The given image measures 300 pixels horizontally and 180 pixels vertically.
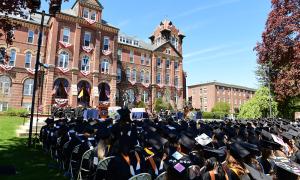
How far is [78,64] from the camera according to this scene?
3616 centimetres

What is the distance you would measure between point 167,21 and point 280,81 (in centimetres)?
3295

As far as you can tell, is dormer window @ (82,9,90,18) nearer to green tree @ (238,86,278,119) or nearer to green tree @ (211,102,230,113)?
green tree @ (238,86,278,119)

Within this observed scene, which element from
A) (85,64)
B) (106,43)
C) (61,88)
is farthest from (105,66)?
(61,88)

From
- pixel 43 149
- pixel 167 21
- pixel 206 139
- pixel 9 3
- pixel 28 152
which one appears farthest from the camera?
pixel 167 21

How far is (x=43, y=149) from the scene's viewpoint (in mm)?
11805

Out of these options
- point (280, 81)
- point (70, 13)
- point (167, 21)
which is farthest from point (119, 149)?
point (167, 21)

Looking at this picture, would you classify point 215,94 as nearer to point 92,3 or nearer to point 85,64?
point 85,64

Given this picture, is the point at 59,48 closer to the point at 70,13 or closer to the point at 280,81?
the point at 70,13

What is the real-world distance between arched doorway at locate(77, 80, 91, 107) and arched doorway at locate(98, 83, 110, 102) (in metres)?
1.98

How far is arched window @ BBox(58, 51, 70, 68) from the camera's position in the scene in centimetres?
3475

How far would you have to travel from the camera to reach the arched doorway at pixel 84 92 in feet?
119

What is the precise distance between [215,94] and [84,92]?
50919 millimetres

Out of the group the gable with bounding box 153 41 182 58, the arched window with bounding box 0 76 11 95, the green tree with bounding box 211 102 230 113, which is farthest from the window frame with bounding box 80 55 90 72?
the green tree with bounding box 211 102 230 113

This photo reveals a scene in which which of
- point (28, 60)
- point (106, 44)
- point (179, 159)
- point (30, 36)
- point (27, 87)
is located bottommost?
point (179, 159)
